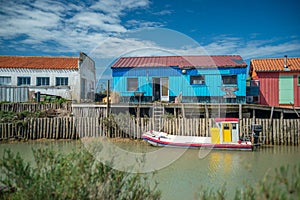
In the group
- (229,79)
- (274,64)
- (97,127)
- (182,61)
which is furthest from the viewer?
(182,61)

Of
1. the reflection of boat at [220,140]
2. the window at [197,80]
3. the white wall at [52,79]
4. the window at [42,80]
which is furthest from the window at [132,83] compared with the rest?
the window at [42,80]

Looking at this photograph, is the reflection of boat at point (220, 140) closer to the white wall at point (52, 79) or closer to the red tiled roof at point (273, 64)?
the red tiled roof at point (273, 64)

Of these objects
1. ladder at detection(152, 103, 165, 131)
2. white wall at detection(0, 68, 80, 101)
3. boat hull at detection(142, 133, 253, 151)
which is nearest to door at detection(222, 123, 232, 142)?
boat hull at detection(142, 133, 253, 151)

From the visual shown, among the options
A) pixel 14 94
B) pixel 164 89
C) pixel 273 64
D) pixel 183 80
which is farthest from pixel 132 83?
pixel 273 64

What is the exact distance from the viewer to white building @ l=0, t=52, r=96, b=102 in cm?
2467

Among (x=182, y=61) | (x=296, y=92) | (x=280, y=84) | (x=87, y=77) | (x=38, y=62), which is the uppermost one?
(x=38, y=62)

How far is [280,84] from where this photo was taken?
21.7m

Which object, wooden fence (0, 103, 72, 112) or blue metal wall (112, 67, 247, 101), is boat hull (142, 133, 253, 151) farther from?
wooden fence (0, 103, 72, 112)

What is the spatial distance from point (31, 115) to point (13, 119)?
119 centimetres

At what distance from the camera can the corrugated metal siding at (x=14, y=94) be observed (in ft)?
76.3

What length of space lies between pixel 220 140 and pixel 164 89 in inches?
331

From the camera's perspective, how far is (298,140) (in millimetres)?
15812

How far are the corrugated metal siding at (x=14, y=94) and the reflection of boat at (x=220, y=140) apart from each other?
45.8 ft

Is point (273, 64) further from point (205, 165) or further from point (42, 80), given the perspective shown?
point (42, 80)
